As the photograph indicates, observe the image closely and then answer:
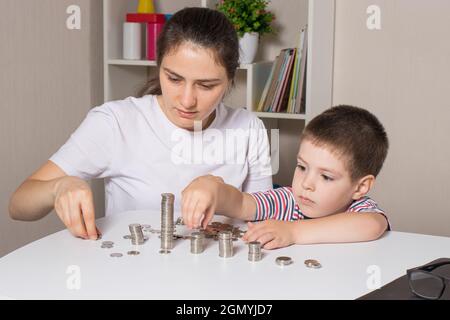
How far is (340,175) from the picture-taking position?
1.35 m

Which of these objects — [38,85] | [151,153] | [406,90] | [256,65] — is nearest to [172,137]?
[151,153]

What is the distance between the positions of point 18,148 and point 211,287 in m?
1.75

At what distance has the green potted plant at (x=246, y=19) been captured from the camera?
100 inches

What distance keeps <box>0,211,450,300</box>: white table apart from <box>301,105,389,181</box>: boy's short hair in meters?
0.21

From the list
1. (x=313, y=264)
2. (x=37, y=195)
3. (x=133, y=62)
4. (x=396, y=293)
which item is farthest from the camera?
(x=133, y=62)

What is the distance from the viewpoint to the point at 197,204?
3.78 ft

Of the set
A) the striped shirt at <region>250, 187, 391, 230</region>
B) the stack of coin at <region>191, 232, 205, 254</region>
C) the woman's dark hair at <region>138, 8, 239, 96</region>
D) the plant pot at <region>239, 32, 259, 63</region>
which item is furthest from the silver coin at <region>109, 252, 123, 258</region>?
the plant pot at <region>239, 32, 259, 63</region>

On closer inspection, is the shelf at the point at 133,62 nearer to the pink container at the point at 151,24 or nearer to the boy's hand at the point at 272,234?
the pink container at the point at 151,24

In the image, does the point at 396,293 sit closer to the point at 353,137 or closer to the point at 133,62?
the point at 353,137

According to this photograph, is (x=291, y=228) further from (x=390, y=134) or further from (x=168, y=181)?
(x=390, y=134)

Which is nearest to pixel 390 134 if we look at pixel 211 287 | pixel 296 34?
pixel 296 34

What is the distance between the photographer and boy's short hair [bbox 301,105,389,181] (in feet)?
4.45

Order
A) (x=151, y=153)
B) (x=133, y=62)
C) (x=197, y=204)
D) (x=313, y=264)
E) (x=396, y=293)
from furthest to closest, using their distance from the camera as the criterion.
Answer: (x=133, y=62) < (x=151, y=153) < (x=197, y=204) < (x=313, y=264) < (x=396, y=293)

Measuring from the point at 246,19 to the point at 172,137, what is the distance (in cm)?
108
